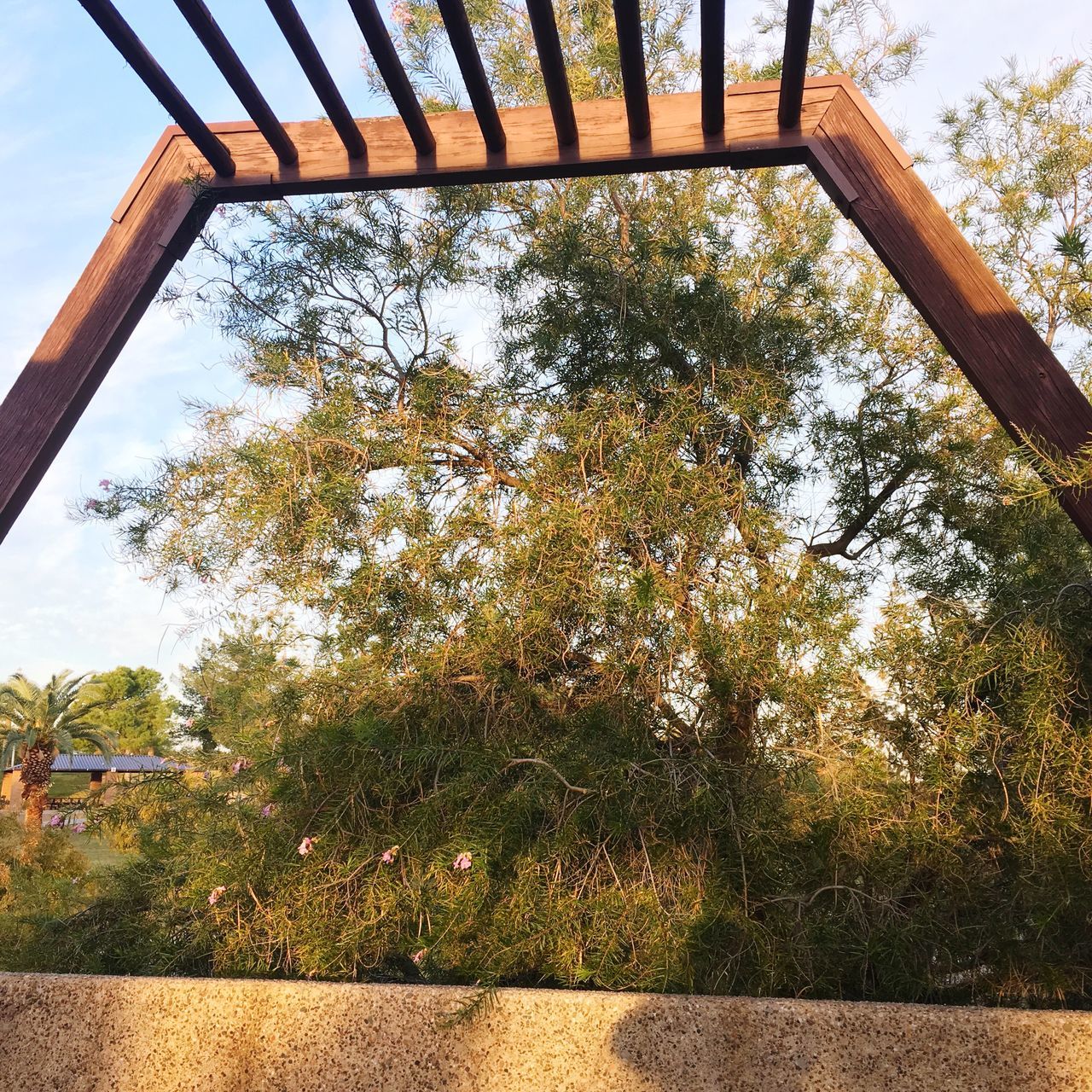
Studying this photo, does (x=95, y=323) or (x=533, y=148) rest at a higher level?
(x=533, y=148)

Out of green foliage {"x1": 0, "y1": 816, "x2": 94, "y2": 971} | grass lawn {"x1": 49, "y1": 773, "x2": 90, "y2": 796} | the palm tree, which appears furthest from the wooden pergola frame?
grass lawn {"x1": 49, "y1": 773, "x2": 90, "y2": 796}

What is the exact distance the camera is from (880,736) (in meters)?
2.79

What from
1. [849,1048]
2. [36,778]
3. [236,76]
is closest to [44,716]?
[36,778]

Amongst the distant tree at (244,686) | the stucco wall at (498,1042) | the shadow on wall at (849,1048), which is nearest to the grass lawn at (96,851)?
the distant tree at (244,686)

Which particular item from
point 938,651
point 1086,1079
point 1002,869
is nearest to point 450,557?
point 938,651

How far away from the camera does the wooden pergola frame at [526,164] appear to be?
82.2 inches

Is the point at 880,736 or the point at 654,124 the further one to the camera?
the point at 880,736

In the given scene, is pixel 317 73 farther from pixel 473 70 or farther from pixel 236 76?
pixel 473 70

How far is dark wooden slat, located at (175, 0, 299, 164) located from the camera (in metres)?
2.05

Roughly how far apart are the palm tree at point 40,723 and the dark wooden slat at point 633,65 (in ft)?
55.6

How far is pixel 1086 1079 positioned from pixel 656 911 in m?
1.01

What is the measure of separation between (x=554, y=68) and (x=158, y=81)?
0.95 meters

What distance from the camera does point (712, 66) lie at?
2.14 metres

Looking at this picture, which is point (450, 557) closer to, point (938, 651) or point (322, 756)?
point (322, 756)
